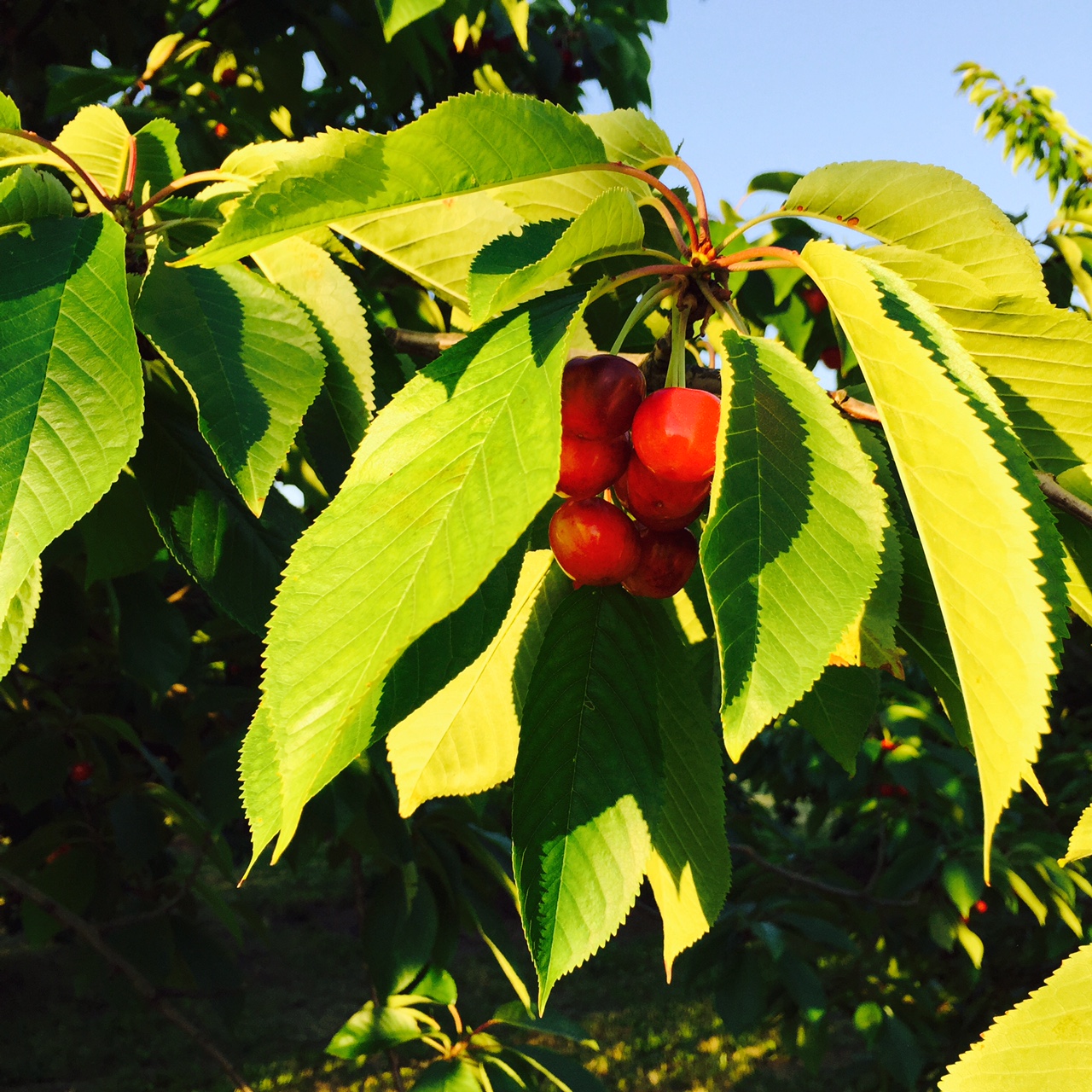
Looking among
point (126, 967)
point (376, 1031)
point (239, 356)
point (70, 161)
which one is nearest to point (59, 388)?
point (239, 356)

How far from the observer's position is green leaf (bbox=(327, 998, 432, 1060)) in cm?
217

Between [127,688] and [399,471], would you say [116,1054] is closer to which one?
[127,688]

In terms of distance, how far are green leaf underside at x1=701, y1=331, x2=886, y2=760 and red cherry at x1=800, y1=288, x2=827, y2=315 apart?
1.29 m

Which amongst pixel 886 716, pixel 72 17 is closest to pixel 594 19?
pixel 72 17

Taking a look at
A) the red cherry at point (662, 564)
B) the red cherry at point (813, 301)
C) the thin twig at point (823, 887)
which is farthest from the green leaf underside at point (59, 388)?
the thin twig at point (823, 887)

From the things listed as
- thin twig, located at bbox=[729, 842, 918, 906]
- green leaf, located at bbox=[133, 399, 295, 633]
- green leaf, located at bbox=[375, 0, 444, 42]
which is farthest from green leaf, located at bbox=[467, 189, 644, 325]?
thin twig, located at bbox=[729, 842, 918, 906]

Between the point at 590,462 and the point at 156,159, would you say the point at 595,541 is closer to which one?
the point at 590,462

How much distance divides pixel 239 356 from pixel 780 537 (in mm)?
446

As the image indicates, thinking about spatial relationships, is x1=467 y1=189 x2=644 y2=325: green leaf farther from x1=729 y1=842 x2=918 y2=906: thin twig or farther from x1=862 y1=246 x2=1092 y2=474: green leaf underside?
x1=729 y1=842 x2=918 y2=906: thin twig

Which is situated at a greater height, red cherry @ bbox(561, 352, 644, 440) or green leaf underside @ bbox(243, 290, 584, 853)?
red cherry @ bbox(561, 352, 644, 440)

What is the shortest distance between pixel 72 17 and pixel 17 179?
284cm

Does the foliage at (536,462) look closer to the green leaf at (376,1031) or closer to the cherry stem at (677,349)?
the cherry stem at (677,349)

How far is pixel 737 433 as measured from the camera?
1.79ft

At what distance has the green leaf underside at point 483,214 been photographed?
0.80 m
